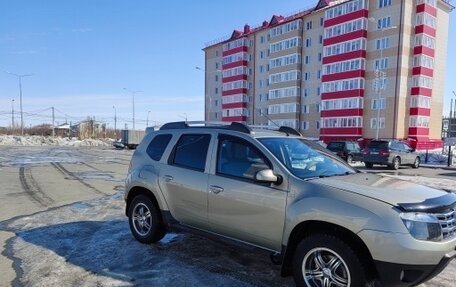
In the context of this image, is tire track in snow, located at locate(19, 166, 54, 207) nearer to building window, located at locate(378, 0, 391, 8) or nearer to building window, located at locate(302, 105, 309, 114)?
building window, located at locate(378, 0, 391, 8)

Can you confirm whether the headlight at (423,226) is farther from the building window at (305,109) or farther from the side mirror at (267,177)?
the building window at (305,109)

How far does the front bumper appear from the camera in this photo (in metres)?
3.52

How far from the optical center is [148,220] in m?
6.06

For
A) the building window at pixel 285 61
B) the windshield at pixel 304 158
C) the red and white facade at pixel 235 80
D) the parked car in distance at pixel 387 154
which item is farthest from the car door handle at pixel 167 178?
the red and white facade at pixel 235 80

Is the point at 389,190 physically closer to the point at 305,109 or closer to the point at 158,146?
the point at 158,146

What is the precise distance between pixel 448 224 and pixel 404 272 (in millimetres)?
671

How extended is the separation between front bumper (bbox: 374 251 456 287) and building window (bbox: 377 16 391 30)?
176ft

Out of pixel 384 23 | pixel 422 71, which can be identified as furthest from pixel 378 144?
pixel 384 23

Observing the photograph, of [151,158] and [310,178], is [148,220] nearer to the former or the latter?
[151,158]

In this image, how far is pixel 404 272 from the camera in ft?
11.6

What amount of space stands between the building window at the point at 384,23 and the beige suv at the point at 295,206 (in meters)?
52.0

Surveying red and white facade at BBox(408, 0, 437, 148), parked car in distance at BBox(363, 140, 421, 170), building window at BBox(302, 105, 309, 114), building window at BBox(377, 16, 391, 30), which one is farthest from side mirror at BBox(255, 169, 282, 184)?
building window at BBox(302, 105, 309, 114)

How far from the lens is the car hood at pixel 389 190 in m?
3.72

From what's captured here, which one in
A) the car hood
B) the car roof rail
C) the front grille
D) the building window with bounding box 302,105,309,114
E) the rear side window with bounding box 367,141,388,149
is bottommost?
the rear side window with bounding box 367,141,388,149
